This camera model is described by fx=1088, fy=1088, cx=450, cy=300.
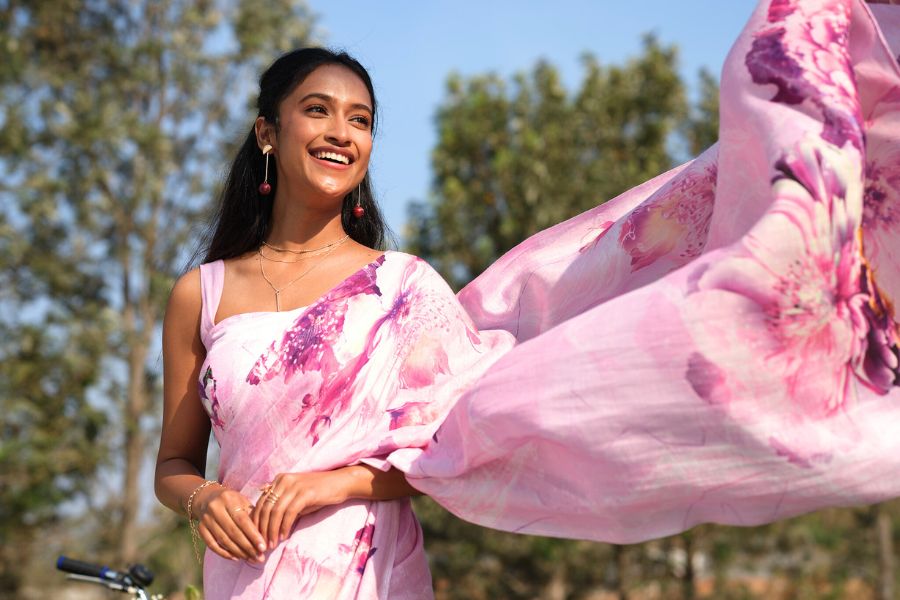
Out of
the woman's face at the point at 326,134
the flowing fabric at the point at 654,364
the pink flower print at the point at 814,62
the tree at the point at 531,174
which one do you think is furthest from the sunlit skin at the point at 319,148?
the tree at the point at 531,174

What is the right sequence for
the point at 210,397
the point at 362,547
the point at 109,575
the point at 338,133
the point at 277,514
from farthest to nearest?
the point at 109,575
the point at 338,133
the point at 210,397
the point at 362,547
the point at 277,514

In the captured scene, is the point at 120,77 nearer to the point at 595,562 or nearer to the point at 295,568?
the point at 595,562

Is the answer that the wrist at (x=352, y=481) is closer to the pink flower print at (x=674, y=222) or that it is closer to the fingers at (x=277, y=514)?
the fingers at (x=277, y=514)

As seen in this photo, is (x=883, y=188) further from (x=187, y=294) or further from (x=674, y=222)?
(x=187, y=294)

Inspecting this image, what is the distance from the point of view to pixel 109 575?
10.7ft

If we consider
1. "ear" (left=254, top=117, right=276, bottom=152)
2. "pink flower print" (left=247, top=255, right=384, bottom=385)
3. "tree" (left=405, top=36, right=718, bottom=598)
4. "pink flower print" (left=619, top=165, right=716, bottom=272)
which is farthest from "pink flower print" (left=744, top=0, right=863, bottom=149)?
"tree" (left=405, top=36, right=718, bottom=598)

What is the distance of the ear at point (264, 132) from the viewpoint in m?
2.63

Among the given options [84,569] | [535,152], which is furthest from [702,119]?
[84,569]

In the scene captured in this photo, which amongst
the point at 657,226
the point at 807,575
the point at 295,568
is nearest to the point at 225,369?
the point at 295,568

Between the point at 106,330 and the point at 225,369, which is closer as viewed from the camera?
the point at 225,369

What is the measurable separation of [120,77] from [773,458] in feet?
41.4

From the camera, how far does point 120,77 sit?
43.2 ft

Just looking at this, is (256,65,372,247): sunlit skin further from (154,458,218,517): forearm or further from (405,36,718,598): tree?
(405,36,718,598): tree

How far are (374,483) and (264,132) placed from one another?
37.7 inches
